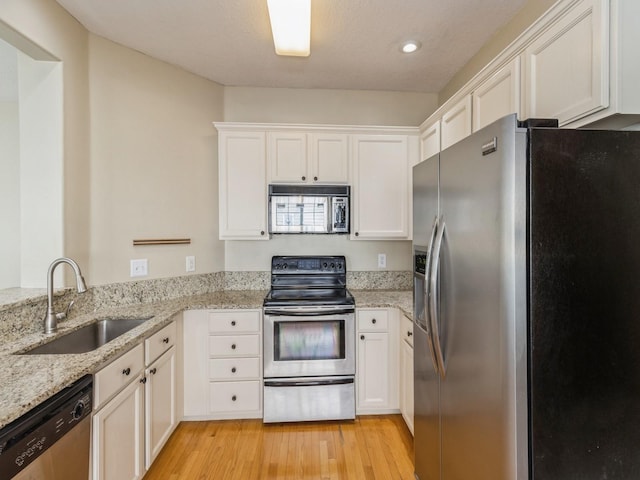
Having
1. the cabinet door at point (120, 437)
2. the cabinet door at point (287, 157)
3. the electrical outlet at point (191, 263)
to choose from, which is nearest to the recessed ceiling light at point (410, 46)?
the cabinet door at point (287, 157)

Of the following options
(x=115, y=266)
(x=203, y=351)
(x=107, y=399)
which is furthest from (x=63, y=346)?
(x=203, y=351)

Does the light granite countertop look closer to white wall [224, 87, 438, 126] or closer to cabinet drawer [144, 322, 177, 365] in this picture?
cabinet drawer [144, 322, 177, 365]

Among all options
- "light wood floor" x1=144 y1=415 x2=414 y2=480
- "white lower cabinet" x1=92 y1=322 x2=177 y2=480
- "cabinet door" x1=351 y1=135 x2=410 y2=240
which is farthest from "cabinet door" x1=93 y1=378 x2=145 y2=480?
"cabinet door" x1=351 y1=135 x2=410 y2=240

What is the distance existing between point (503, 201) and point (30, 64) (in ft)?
8.53

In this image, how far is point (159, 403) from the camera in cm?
195

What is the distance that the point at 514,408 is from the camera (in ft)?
3.18

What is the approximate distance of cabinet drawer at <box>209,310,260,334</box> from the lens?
232cm

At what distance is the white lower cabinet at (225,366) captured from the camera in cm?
232

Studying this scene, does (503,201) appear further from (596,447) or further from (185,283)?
(185,283)

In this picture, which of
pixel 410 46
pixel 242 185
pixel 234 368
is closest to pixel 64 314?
pixel 234 368

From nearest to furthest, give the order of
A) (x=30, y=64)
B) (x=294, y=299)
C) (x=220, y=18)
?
(x=30, y=64) < (x=220, y=18) < (x=294, y=299)

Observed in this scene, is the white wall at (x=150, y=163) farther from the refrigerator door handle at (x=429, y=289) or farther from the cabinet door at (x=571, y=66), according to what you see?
the cabinet door at (x=571, y=66)

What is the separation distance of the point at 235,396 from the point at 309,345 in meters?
0.66

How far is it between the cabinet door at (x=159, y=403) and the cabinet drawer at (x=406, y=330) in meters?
1.60
